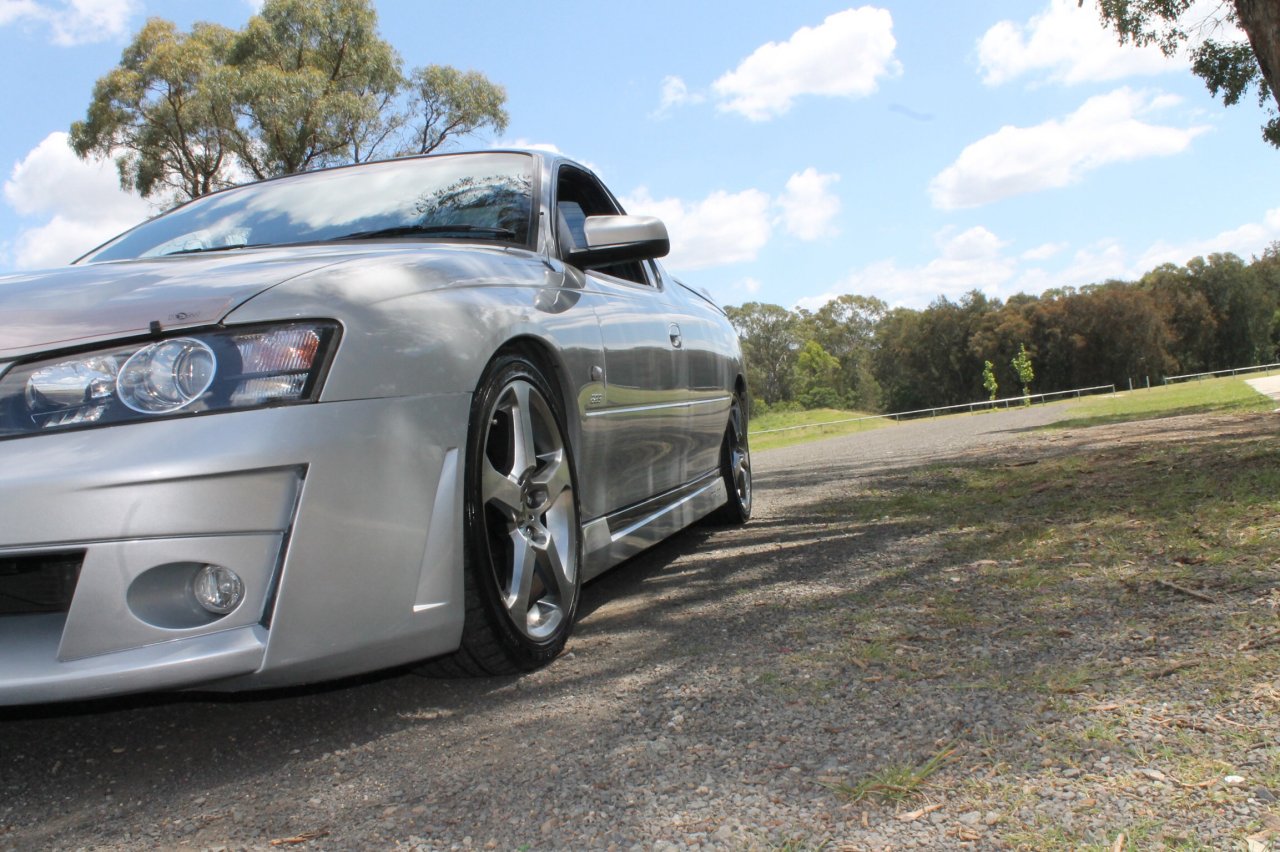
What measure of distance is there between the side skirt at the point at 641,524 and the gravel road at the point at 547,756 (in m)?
0.27

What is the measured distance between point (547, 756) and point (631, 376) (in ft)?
5.58

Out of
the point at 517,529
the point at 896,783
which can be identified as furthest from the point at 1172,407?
the point at 896,783

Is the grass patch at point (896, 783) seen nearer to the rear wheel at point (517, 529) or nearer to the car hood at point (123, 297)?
the rear wheel at point (517, 529)

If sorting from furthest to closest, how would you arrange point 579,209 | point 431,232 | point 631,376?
point 579,209 < point 631,376 < point 431,232

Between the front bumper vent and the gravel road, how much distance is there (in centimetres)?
39

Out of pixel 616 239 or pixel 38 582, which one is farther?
pixel 616 239

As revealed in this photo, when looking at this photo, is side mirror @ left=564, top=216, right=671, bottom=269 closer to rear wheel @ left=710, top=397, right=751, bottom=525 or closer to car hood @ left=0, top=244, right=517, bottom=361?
car hood @ left=0, top=244, right=517, bottom=361

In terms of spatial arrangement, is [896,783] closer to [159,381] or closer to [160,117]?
[159,381]

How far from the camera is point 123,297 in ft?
7.07

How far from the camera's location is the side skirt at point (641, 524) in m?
3.16

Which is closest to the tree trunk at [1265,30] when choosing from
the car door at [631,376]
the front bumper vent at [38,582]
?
the car door at [631,376]

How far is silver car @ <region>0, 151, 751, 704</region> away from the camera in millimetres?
1884

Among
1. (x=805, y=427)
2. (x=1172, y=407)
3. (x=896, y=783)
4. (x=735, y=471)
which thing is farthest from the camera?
Answer: (x=805, y=427)

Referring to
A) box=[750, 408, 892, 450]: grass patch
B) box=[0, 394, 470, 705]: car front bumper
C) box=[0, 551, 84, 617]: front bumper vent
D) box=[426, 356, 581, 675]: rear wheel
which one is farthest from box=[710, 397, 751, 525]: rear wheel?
box=[750, 408, 892, 450]: grass patch
